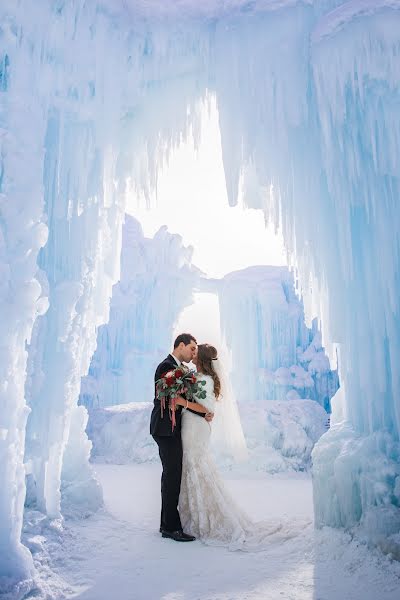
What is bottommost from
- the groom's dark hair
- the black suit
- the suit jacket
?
the black suit

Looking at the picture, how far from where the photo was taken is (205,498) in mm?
4133

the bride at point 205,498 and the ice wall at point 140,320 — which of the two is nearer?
the bride at point 205,498

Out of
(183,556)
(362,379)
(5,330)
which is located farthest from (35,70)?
(183,556)

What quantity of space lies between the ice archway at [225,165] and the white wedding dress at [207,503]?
2.06 ft

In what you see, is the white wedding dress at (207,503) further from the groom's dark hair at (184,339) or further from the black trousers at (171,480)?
the groom's dark hair at (184,339)

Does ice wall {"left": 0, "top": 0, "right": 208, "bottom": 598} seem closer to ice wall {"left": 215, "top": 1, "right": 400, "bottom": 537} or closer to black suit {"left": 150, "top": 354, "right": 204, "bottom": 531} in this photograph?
ice wall {"left": 215, "top": 1, "right": 400, "bottom": 537}

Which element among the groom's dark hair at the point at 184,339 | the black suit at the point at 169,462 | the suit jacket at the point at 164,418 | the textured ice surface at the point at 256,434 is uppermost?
the groom's dark hair at the point at 184,339

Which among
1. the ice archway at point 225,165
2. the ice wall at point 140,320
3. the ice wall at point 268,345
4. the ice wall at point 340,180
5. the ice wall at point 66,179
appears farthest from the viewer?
the ice wall at point 140,320

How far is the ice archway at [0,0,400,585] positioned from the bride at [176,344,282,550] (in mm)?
707

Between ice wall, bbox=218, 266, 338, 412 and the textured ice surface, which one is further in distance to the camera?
ice wall, bbox=218, 266, 338, 412

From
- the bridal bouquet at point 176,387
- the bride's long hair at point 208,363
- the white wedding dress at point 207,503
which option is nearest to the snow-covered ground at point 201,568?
the white wedding dress at point 207,503

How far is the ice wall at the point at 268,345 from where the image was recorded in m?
18.7

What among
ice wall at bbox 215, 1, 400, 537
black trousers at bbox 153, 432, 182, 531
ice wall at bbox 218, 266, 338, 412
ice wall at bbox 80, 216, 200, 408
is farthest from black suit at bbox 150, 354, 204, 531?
ice wall at bbox 80, 216, 200, 408

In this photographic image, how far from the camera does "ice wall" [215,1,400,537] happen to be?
12.6 ft
